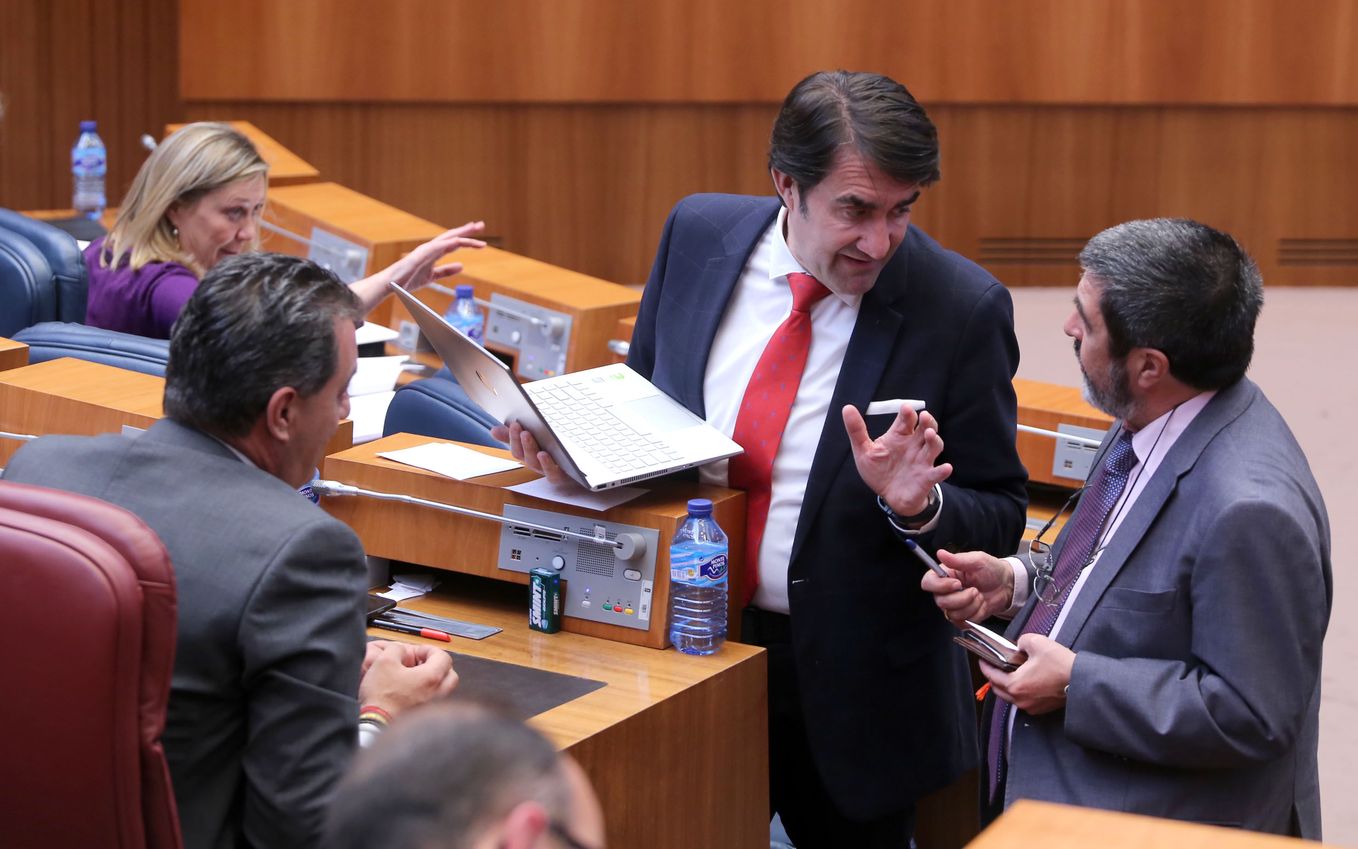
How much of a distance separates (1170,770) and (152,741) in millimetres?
1147

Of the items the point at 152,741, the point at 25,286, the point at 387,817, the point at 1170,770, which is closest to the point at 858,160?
the point at 1170,770

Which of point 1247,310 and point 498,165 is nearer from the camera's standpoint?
point 1247,310

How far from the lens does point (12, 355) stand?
2.68 metres

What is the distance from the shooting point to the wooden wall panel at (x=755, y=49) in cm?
660

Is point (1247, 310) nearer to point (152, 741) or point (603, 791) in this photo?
point (603, 791)

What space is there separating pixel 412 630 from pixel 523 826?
1.58 meters

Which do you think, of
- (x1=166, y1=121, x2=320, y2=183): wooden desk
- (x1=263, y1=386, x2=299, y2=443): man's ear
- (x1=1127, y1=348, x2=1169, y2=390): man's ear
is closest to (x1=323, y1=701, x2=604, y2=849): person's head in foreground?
(x1=263, y1=386, x2=299, y2=443): man's ear

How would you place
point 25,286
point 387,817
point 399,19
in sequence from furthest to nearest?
point 399,19, point 25,286, point 387,817

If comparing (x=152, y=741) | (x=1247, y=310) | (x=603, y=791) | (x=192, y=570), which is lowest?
(x=603, y=791)

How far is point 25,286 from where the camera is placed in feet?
11.6

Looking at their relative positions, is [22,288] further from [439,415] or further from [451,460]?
[451,460]

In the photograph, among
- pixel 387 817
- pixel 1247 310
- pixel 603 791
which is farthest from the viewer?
pixel 603 791

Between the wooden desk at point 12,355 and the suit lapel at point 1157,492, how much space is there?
5.99ft

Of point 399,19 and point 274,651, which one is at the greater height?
point 399,19
